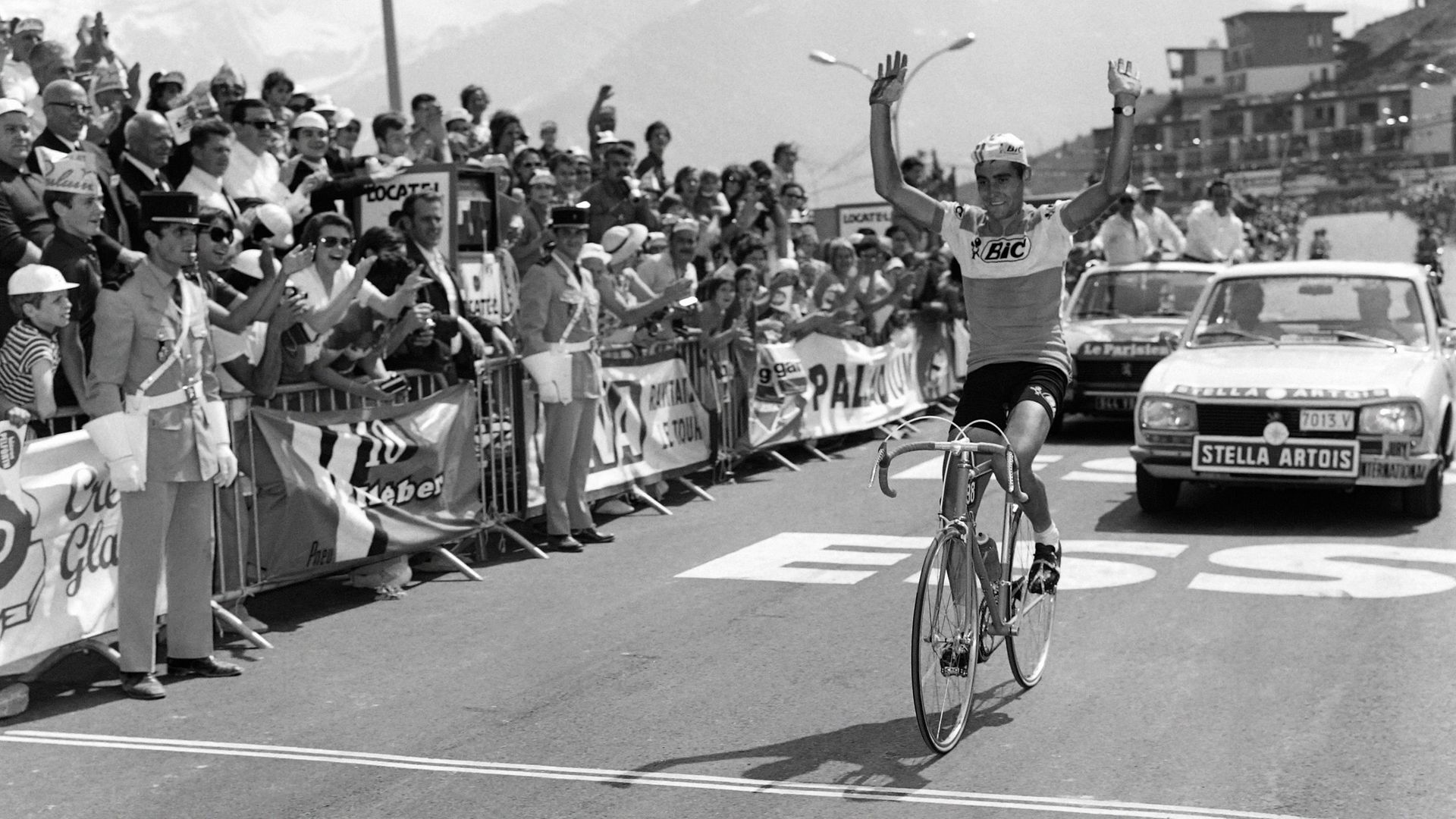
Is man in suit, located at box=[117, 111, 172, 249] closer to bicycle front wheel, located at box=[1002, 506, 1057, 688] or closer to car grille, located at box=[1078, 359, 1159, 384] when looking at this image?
bicycle front wheel, located at box=[1002, 506, 1057, 688]

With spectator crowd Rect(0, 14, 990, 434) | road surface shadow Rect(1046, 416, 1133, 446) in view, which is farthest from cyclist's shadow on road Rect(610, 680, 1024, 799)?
road surface shadow Rect(1046, 416, 1133, 446)

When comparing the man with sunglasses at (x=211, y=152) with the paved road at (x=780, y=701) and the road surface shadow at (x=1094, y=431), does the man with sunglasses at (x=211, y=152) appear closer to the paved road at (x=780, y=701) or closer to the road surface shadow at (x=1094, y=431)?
the paved road at (x=780, y=701)

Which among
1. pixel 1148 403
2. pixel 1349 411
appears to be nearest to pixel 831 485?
pixel 1148 403

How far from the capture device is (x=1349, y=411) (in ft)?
35.1

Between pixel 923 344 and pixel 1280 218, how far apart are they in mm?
59351

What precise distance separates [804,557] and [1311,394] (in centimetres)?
345

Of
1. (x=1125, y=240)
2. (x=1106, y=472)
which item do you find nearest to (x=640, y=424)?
(x=1106, y=472)

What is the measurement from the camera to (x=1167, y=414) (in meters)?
11.1

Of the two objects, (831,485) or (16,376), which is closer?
(16,376)

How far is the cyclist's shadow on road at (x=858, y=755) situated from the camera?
571cm

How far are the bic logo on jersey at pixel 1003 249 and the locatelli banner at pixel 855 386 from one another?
7.76 meters

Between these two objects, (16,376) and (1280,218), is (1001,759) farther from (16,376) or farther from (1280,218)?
(1280,218)

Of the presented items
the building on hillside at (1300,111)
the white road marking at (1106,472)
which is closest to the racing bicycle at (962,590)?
the white road marking at (1106,472)

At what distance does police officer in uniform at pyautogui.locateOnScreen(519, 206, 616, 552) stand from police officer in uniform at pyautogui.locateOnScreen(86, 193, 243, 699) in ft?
11.4
